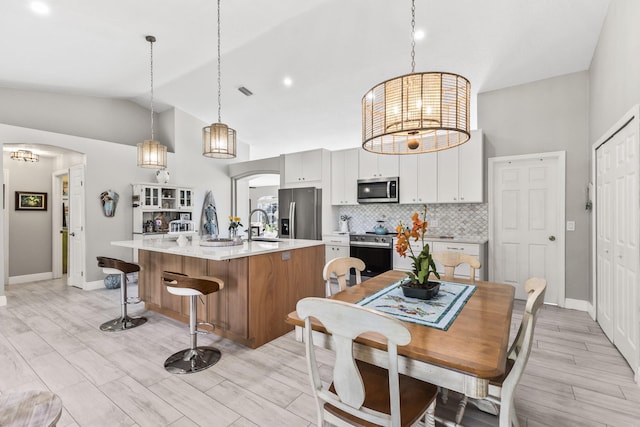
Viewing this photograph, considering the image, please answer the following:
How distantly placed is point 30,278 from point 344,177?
608 centimetres

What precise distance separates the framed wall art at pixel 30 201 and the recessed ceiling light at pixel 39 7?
398 cm

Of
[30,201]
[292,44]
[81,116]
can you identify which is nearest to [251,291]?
[292,44]

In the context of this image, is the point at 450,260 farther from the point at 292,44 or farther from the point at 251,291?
the point at 292,44

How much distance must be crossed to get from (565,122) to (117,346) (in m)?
5.82

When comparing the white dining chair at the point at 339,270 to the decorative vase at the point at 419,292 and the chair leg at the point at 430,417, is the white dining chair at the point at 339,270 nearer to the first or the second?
the decorative vase at the point at 419,292

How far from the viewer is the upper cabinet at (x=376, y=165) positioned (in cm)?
493

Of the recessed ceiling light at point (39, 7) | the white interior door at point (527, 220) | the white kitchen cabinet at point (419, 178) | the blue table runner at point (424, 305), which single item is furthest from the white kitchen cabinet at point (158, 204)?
the white interior door at point (527, 220)

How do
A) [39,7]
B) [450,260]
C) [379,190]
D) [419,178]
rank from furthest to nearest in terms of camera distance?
[379,190], [419,178], [39,7], [450,260]

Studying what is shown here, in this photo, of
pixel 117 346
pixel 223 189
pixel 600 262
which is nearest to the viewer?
pixel 117 346

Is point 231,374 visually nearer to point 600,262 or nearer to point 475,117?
point 600,262

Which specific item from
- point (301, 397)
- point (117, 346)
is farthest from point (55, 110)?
point (301, 397)

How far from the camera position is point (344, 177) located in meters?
5.41

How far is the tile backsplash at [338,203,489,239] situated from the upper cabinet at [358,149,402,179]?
23.0 inches

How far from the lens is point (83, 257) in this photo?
511 centimetres
